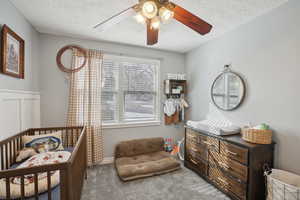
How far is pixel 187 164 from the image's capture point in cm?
254

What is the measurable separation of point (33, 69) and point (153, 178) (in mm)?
2627

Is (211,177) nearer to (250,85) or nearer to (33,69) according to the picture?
(250,85)

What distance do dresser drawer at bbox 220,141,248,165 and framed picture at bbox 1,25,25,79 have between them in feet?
9.03

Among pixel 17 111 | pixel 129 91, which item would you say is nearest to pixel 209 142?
pixel 129 91

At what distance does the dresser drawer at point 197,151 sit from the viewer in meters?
2.14

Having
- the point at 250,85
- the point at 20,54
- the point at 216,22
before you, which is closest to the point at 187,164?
the point at 250,85

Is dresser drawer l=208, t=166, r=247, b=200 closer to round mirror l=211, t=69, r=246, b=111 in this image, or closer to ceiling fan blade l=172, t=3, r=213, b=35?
round mirror l=211, t=69, r=246, b=111

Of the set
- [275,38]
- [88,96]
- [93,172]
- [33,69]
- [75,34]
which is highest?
[75,34]

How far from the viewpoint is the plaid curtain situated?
7.89 ft

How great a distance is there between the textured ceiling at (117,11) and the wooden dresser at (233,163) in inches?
64.9

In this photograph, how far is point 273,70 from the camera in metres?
1.68

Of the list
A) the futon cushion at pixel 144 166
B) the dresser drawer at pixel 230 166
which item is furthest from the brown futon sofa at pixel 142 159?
the dresser drawer at pixel 230 166

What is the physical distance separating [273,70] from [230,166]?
1338 mm

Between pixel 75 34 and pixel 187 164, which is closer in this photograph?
pixel 75 34
